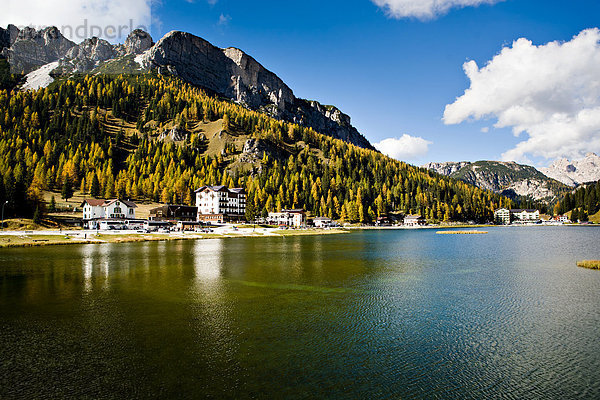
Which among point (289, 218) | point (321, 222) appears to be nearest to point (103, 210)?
point (289, 218)

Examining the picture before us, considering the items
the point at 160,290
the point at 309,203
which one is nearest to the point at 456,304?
the point at 160,290

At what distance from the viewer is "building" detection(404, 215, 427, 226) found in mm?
189875

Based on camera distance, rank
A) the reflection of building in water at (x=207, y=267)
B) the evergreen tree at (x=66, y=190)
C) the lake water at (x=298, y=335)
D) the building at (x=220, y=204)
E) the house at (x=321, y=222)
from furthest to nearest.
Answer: the house at (x=321, y=222) → the building at (x=220, y=204) → the evergreen tree at (x=66, y=190) → the reflection of building in water at (x=207, y=267) → the lake water at (x=298, y=335)

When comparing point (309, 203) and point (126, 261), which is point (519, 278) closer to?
point (126, 261)

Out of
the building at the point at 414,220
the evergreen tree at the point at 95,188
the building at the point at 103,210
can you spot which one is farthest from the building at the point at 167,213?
the building at the point at 414,220

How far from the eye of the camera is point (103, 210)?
119 m

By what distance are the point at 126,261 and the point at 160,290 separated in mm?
21860

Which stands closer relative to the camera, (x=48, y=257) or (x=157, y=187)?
(x=48, y=257)

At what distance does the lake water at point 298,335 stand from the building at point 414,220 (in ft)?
510

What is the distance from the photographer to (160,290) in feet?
100

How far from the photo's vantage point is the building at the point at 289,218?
157 m

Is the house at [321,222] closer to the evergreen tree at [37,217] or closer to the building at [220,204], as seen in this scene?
the building at [220,204]

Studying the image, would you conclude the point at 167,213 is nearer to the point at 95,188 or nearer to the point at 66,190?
the point at 95,188

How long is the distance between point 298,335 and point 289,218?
139 metres
